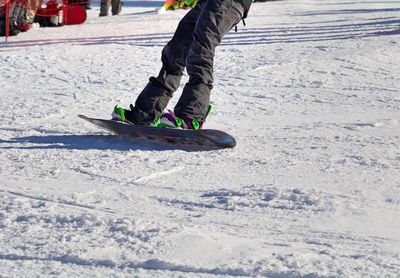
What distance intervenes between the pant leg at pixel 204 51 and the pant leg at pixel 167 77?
0.15 m

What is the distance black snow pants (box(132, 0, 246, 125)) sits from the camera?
4.79 meters

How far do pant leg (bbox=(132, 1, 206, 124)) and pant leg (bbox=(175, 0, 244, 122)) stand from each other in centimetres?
15

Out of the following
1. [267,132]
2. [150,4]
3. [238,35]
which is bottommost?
[150,4]

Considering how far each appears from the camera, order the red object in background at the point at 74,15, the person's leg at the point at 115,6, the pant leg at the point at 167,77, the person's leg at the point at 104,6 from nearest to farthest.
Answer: the pant leg at the point at 167,77 < the red object in background at the point at 74,15 < the person's leg at the point at 104,6 < the person's leg at the point at 115,6

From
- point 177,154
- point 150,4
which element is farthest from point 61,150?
point 150,4

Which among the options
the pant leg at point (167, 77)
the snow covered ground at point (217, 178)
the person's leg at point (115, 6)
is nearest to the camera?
the snow covered ground at point (217, 178)

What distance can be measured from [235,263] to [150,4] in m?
19.4

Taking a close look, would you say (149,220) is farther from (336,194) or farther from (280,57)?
(280,57)

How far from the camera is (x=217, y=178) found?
13.1 ft

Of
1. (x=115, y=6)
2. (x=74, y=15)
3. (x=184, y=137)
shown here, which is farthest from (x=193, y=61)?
(x=115, y=6)

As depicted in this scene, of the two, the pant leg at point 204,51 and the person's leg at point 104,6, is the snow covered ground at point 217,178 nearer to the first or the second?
the pant leg at point 204,51

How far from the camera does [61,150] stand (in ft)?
15.2

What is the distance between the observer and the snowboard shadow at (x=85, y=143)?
4688 millimetres

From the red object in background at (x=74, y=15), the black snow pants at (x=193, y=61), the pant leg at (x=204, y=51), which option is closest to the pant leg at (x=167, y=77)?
the black snow pants at (x=193, y=61)
